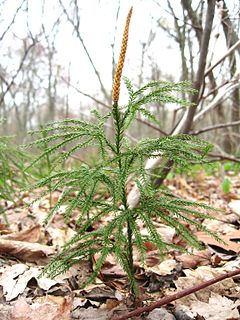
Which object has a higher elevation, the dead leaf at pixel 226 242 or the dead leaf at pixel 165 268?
the dead leaf at pixel 226 242

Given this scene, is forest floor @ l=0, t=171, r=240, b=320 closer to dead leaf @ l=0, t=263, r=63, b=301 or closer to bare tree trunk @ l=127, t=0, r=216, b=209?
dead leaf @ l=0, t=263, r=63, b=301

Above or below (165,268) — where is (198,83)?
above

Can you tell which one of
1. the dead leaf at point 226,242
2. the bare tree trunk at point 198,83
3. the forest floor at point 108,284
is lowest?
the forest floor at point 108,284

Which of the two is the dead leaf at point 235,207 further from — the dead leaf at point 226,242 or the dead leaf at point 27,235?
the dead leaf at point 27,235

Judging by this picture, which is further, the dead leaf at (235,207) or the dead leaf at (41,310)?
the dead leaf at (235,207)

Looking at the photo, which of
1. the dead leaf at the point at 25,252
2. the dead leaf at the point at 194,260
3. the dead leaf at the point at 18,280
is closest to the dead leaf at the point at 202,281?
the dead leaf at the point at 194,260

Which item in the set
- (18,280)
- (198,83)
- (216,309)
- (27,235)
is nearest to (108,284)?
(18,280)

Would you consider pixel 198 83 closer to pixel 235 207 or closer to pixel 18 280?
pixel 235 207

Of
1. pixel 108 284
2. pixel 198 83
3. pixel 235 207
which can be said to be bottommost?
pixel 108 284

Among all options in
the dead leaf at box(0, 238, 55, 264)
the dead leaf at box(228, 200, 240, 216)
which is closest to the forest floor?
the dead leaf at box(0, 238, 55, 264)

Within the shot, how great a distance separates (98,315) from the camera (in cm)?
143

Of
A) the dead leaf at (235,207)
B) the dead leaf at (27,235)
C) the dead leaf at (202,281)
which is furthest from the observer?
the dead leaf at (235,207)

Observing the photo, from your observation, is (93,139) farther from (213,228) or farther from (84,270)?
(213,228)

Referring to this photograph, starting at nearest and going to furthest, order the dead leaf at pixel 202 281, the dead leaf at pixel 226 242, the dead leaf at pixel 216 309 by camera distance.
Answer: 1. the dead leaf at pixel 216 309
2. the dead leaf at pixel 202 281
3. the dead leaf at pixel 226 242
